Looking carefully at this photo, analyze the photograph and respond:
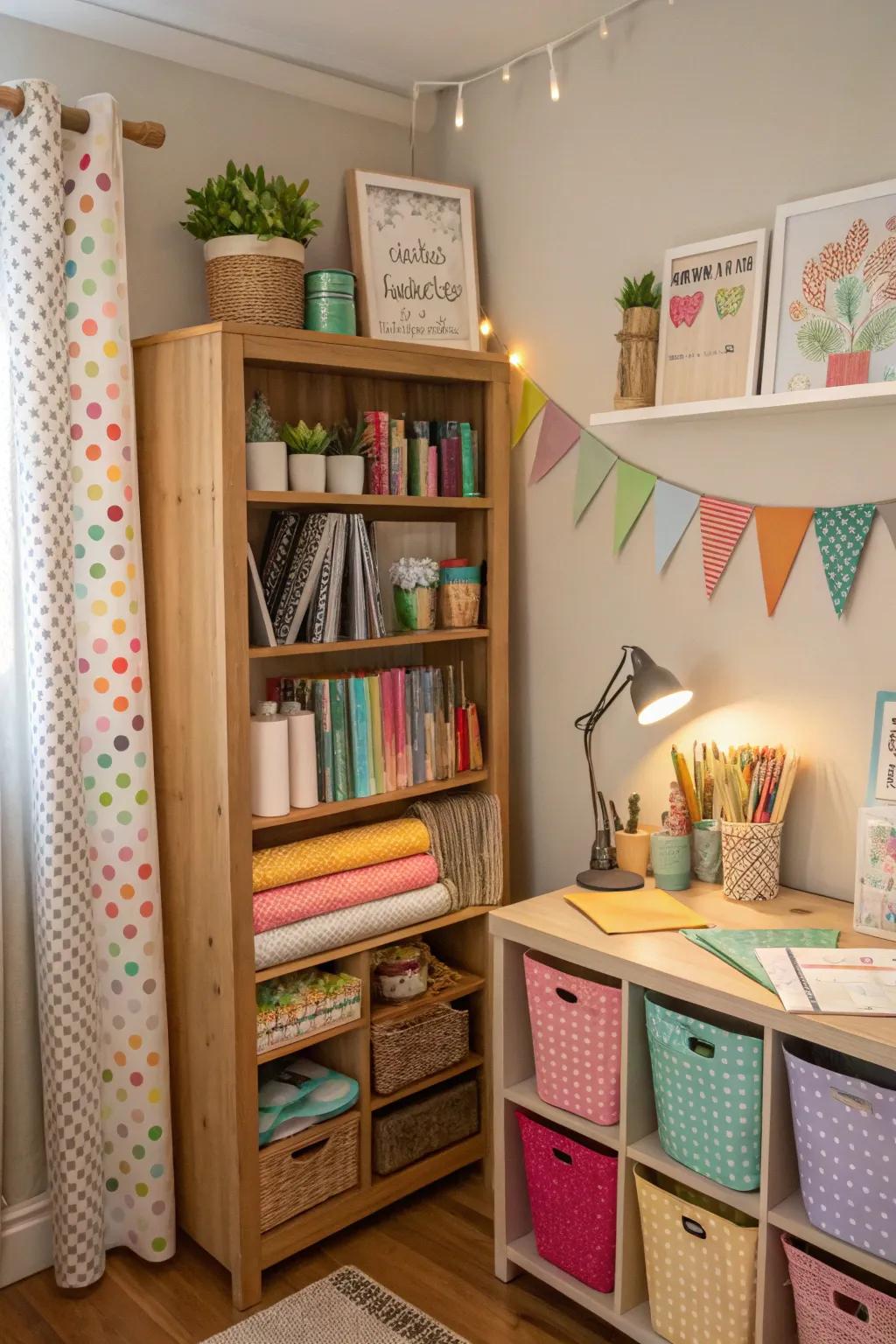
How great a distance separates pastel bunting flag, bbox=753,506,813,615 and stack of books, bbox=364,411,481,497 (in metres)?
0.70

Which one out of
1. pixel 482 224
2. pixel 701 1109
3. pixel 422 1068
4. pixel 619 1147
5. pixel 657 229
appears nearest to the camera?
pixel 701 1109

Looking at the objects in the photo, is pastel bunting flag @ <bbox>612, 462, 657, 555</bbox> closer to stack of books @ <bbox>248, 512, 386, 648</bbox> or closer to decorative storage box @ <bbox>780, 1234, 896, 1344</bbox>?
stack of books @ <bbox>248, 512, 386, 648</bbox>

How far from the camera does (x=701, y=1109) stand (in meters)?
1.93

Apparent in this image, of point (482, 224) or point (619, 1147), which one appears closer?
point (619, 1147)

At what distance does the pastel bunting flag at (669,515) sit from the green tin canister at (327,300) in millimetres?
738

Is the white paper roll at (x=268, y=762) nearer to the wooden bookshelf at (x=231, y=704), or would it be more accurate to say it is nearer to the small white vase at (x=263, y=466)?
the wooden bookshelf at (x=231, y=704)

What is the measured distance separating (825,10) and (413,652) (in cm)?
159

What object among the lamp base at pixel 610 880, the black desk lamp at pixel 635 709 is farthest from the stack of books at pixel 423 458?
the lamp base at pixel 610 880

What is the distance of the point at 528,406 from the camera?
2760mm

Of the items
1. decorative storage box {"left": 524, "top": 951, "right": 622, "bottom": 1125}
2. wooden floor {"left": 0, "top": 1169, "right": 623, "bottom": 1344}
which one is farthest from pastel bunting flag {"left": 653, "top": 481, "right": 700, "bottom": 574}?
wooden floor {"left": 0, "top": 1169, "right": 623, "bottom": 1344}

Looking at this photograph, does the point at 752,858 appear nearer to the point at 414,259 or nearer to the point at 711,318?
the point at 711,318

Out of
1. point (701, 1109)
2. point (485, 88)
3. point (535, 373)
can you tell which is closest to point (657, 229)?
point (535, 373)

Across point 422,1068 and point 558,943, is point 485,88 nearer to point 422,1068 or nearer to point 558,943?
point 558,943

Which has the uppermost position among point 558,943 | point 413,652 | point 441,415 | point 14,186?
point 14,186
